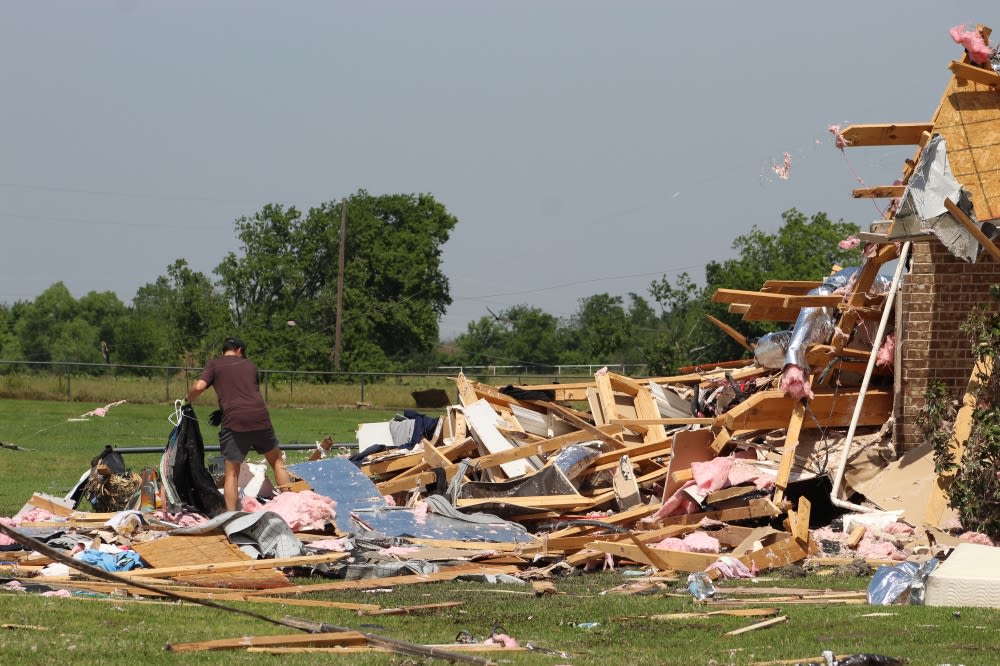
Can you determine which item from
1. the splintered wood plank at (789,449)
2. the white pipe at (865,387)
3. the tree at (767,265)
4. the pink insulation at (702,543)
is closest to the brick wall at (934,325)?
the white pipe at (865,387)

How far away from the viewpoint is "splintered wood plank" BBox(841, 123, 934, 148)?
1439 cm

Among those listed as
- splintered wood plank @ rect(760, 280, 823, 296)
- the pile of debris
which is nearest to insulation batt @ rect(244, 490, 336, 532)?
the pile of debris

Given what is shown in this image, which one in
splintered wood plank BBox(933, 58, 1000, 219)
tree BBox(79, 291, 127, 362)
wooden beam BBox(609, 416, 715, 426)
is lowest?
wooden beam BBox(609, 416, 715, 426)

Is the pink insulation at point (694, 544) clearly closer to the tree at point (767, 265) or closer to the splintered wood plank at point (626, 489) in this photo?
the splintered wood plank at point (626, 489)

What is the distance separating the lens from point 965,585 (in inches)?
347

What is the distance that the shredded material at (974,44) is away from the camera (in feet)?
44.5

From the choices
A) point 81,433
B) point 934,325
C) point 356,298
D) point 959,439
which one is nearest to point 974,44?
point 934,325

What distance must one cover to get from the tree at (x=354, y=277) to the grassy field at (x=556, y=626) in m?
60.2

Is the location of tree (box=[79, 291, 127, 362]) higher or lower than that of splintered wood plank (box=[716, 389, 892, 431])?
higher

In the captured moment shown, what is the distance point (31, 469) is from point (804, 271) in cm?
4101

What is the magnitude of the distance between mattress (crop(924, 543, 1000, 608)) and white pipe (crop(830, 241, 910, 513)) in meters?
3.98

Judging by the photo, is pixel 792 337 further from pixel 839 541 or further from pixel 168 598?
pixel 168 598

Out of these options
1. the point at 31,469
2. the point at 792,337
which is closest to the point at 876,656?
the point at 792,337

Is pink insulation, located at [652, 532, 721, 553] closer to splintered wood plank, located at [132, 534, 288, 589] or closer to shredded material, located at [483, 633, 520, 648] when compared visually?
splintered wood plank, located at [132, 534, 288, 589]
